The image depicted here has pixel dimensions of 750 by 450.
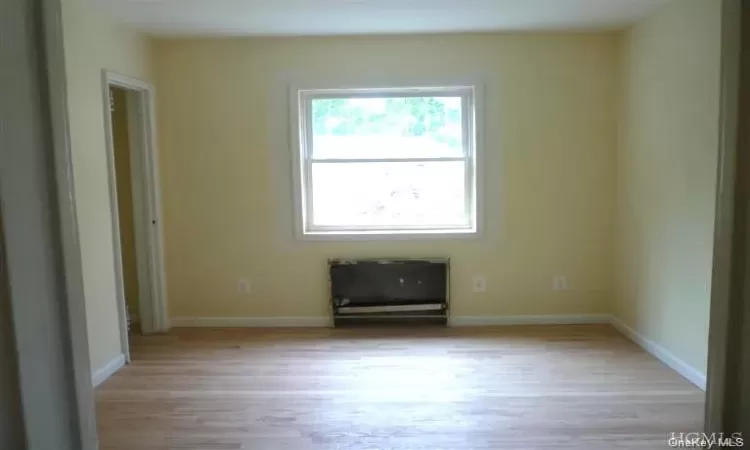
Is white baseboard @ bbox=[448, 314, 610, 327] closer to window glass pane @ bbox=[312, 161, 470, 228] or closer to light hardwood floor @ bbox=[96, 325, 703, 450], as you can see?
light hardwood floor @ bbox=[96, 325, 703, 450]

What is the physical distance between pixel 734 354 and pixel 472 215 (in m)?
3.54

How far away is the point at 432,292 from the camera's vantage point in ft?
14.9

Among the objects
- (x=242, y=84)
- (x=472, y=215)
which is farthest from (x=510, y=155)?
(x=242, y=84)

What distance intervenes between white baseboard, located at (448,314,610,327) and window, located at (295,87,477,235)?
28.9 inches

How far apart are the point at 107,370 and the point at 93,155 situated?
137 cm

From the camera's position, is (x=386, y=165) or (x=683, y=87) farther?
(x=386, y=165)

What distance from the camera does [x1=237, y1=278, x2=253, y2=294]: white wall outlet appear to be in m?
4.59

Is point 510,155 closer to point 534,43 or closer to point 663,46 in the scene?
point 534,43

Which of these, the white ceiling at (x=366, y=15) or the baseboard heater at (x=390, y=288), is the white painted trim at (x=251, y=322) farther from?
the white ceiling at (x=366, y=15)

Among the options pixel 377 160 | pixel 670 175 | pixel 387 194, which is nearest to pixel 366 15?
pixel 377 160

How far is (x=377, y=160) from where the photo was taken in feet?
14.6

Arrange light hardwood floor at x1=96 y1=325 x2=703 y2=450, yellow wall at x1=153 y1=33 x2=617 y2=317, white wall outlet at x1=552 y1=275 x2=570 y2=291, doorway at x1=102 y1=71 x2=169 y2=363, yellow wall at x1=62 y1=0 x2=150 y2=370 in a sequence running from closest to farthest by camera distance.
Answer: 1. light hardwood floor at x1=96 y1=325 x2=703 y2=450
2. yellow wall at x1=62 y1=0 x2=150 y2=370
3. doorway at x1=102 y1=71 x2=169 y2=363
4. yellow wall at x1=153 y1=33 x2=617 y2=317
5. white wall outlet at x1=552 y1=275 x2=570 y2=291

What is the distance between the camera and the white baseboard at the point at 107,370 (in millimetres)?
3437

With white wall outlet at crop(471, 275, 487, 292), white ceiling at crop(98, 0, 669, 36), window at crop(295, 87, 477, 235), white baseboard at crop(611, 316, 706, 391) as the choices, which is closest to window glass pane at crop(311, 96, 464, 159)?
window at crop(295, 87, 477, 235)
